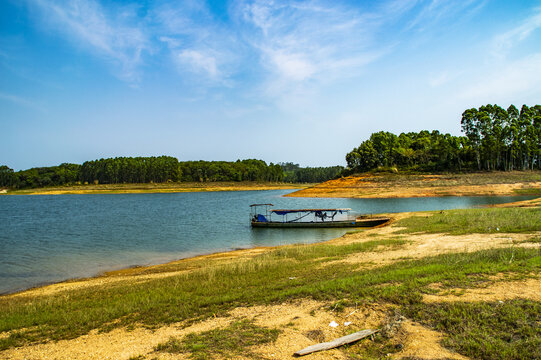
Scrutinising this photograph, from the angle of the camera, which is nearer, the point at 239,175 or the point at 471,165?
the point at 471,165

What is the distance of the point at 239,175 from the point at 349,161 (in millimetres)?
70380

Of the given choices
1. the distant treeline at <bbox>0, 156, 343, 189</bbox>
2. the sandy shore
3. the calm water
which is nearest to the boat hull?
the calm water

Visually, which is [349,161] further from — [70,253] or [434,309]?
[434,309]

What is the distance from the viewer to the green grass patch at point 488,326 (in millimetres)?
6926

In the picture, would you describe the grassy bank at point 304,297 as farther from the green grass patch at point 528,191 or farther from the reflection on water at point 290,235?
the green grass patch at point 528,191

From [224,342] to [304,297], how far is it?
3.95 m

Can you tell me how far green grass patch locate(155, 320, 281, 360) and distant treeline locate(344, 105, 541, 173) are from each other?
10993 centimetres

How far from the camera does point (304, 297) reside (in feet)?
37.6

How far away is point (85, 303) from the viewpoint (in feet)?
44.5

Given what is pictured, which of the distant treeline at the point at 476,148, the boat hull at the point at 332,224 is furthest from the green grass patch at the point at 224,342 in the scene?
the distant treeline at the point at 476,148

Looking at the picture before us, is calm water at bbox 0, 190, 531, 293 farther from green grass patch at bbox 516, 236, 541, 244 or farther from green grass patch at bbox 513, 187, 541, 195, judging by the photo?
green grass patch at bbox 513, 187, 541, 195

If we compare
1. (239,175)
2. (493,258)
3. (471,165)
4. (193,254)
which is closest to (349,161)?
(471,165)

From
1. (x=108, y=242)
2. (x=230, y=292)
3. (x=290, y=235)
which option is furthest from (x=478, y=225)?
(x=108, y=242)

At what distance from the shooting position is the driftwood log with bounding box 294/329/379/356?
7526mm
